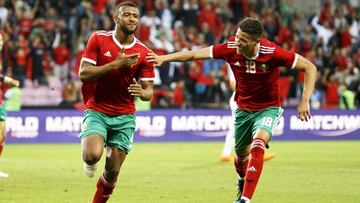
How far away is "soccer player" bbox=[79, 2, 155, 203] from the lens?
9180 millimetres

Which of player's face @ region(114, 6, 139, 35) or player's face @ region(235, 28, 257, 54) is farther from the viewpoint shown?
player's face @ region(235, 28, 257, 54)

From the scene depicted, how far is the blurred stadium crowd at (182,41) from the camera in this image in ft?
83.4

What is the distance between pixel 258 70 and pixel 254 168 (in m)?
1.34

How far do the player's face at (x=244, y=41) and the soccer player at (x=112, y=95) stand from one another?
3.85 ft

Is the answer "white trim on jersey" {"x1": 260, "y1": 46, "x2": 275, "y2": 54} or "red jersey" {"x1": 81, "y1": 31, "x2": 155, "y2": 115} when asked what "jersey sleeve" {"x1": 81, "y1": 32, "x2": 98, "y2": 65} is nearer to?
"red jersey" {"x1": 81, "y1": 31, "x2": 155, "y2": 115}

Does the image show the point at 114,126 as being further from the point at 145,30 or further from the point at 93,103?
the point at 145,30

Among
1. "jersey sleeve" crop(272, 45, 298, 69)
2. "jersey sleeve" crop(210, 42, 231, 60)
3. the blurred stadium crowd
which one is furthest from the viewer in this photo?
the blurred stadium crowd

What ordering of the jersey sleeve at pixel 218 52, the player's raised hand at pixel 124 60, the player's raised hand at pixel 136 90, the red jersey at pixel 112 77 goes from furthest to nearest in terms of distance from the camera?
the jersey sleeve at pixel 218 52, the red jersey at pixel 112 77, the player's raised hand at pixel 136 90, the player's raised hand at pixel 124 60

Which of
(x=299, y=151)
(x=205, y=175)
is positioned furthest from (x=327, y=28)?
(x=205, y=175)

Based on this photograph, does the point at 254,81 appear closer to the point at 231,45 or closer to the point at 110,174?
the point at 231,45

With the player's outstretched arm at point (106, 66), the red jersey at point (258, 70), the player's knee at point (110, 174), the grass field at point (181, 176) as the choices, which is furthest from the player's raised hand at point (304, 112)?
the player's knee at point (110, 174)

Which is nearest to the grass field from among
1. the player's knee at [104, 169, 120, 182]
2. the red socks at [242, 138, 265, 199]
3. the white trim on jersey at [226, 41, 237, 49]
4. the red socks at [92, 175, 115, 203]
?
the red socks at [242, 138, 265, 199]

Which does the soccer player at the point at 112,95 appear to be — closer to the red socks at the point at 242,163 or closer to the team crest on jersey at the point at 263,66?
the team crest on jersey at the point at 263,66

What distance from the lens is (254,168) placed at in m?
9.56
